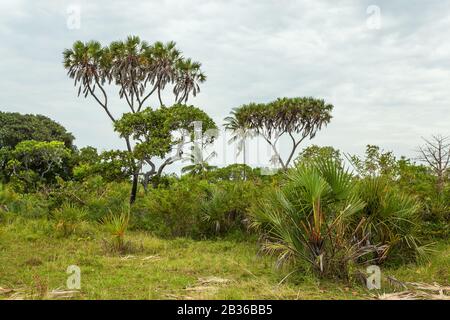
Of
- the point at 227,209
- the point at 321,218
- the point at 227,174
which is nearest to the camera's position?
the point at 321,218

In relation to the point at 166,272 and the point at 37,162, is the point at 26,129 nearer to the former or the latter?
the point at 37,162

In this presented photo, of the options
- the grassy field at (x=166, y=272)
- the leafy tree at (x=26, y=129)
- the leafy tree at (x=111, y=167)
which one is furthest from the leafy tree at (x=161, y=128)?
the leafy tree at (x=26, y=129)

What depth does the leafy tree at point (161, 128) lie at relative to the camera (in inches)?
811

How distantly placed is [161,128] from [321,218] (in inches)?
537

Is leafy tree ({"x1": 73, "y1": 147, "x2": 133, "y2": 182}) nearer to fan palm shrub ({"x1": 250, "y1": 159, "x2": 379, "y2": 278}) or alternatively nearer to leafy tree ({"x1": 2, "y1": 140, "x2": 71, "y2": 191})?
leafy tree ({"x1": 2, "y1": 140, "x2": 71, "y2": 191})

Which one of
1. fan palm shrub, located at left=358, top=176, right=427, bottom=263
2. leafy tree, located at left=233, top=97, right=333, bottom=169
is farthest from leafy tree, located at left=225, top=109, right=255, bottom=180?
fan palm shrub, located at left=358, top=176, right=427, bottom=263

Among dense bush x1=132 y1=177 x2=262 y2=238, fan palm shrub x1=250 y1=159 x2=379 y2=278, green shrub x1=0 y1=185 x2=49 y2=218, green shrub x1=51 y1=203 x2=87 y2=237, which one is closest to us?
fan palm shrub x1=250 y1=159 x2=379 y2=278

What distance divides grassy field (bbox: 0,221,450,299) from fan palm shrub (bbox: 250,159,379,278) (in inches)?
14.2

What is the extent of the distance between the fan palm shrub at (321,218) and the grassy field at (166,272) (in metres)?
0.36

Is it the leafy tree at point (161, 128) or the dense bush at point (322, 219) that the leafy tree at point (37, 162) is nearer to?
the leafy tree at point (161, 128)

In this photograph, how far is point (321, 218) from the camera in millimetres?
8398

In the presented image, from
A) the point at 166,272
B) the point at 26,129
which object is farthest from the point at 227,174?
the point at 26,129

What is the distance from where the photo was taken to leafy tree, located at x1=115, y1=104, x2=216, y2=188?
67.6ft
